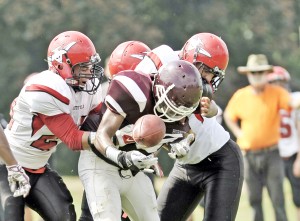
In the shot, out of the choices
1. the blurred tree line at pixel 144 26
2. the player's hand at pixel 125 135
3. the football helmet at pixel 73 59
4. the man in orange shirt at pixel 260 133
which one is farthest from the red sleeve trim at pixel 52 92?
the blurred tree line at pixel 144 26

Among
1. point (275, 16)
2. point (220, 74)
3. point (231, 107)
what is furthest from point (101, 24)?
point (220, 74)

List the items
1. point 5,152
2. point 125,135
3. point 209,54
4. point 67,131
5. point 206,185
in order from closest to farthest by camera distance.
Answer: point 125,135 → point 67,131 → point 5,152 → point 209,54 → point 206,185

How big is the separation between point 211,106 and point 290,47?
15723 millimetres

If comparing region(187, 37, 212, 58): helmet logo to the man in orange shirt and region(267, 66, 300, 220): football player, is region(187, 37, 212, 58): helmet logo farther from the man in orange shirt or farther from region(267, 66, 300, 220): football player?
the man in orange shirt

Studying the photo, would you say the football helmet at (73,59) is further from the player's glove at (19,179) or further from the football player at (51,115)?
the player's glove at (19,179)

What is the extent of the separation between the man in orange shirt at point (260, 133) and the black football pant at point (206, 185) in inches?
88.9

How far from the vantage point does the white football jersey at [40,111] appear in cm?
565

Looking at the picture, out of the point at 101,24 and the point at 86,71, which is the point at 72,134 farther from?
the point at 101,24

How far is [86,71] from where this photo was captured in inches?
235

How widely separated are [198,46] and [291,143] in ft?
11.0

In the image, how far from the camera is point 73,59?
5.95 metres

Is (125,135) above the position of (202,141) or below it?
above

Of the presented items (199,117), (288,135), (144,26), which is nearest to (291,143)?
(288,135)

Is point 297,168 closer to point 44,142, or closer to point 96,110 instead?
point 96,110
